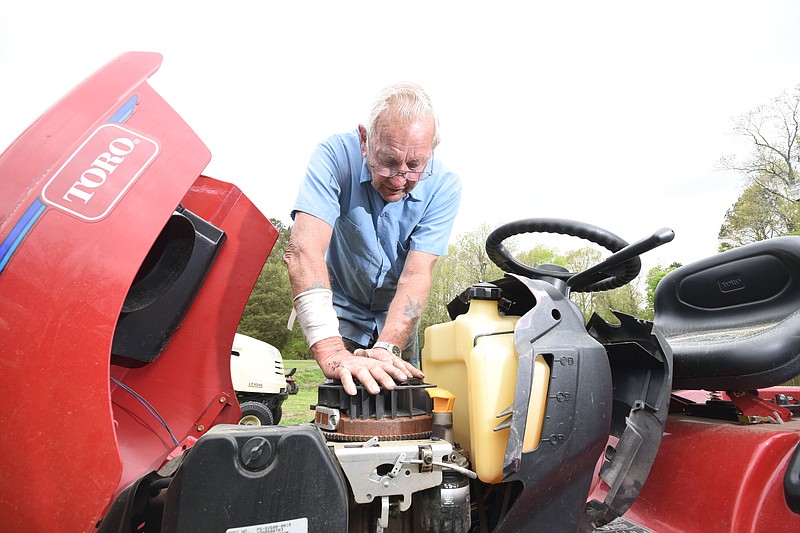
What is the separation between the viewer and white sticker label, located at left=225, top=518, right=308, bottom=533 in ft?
2.86

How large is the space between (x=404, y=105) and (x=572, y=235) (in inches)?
26.2

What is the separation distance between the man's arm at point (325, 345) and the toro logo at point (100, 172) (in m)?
0.59

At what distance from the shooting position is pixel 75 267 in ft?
3.23

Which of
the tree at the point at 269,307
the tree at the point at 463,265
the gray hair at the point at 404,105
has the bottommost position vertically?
the tree at the point at 269,307

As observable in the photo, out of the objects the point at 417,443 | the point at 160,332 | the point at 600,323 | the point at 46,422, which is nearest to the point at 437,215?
the point at 600,323

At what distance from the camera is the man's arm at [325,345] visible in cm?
117

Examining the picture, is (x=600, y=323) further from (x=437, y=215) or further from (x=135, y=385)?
(x=135, y=385)

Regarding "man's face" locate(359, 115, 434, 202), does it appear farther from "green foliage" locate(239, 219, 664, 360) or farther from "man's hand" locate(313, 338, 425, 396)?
"green foliage" locate(239, 219, 664, 360)

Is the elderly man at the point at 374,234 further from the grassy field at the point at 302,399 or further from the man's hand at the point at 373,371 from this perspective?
the grassy field at the point at 302,399

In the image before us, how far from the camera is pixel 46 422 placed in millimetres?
939

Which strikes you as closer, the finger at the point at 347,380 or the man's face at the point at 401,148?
the finger at the point at 347,380

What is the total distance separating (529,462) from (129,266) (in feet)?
2.77

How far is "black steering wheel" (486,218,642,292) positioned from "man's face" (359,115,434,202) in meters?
0.34

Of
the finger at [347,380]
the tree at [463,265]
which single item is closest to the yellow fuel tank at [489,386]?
the finger at [347,380]
